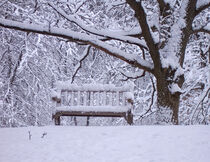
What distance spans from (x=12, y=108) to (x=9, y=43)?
203 centimetres

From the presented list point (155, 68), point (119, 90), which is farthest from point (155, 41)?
point (119, 90)

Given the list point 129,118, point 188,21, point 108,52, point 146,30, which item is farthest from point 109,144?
point 188,21

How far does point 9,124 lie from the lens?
9250 mm

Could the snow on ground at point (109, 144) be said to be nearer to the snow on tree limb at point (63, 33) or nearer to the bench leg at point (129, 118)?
the snow on tree limb at point (63, 33)

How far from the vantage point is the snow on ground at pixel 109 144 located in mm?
3135

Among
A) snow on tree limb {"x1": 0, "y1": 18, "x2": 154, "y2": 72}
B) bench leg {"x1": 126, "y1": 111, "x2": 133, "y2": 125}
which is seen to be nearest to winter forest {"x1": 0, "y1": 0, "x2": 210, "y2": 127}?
snow on tree limb {"x1": 0, "y1": 18, "x2": 154, "y2": 72}

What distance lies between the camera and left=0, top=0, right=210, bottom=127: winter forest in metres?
5.55

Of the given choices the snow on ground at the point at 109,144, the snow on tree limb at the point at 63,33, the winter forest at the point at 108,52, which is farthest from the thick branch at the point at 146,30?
the snow on ground at the point at 109,144

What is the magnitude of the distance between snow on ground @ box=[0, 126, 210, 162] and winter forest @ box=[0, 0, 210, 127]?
165cm

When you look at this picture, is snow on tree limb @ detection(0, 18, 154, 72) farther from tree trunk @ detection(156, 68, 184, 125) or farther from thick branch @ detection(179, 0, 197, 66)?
thick branch @ detection(179, 0, 197, 66)

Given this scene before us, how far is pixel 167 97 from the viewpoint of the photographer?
5625 mm

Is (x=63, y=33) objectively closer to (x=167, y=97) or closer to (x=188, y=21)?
(x=167, y=97)

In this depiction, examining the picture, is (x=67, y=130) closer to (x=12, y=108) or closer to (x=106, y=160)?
(x=106, y=160)

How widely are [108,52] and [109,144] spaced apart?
232 cm
